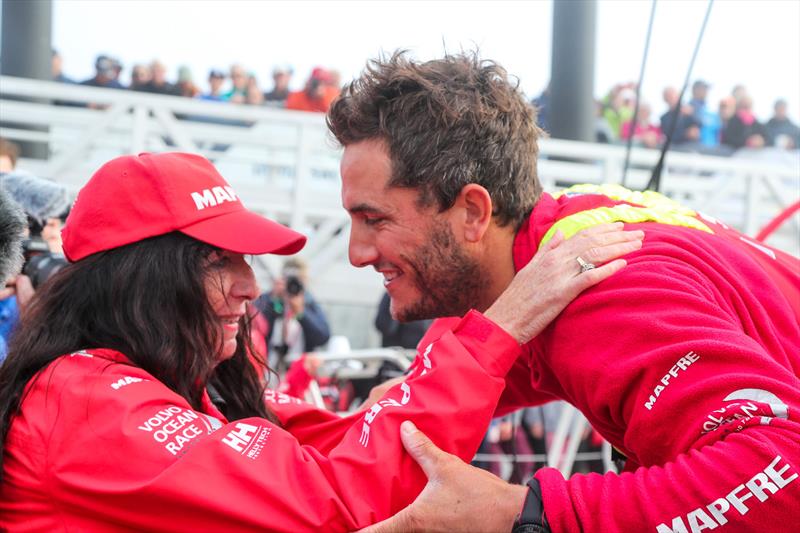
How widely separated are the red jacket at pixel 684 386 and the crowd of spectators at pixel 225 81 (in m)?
7.61

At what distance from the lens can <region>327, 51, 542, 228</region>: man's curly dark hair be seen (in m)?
2.63

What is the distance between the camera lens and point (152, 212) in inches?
98.5

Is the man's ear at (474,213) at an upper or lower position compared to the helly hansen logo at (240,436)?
upper

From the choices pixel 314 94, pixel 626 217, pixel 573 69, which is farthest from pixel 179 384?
pixel 314 94

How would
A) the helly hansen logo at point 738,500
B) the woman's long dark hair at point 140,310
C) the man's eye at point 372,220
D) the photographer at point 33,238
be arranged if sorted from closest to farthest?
1. the helly hansen logo at point 738,500
2. the woman's long dark hair at point 140,310
3. the man's eye at point 372,220
4. the photographer at point 33,238

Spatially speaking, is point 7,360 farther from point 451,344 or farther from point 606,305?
point 606,305

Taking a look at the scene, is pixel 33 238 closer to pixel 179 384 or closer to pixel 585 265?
pixel 179 384

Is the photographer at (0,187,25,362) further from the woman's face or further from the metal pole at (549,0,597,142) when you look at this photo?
the metal pole at (549,0,597,142)

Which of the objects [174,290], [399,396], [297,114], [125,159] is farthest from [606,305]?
[297,114]

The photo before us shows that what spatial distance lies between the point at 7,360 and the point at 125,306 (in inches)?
11.6

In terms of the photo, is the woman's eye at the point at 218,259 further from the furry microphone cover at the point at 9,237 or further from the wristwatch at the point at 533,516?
the wristwatch at the point at 533,516

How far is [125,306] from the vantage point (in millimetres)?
2480

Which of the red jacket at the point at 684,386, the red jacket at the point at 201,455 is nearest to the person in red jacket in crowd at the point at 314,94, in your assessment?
the red jacket at the point at 684,386

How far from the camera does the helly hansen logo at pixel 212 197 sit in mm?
2572
